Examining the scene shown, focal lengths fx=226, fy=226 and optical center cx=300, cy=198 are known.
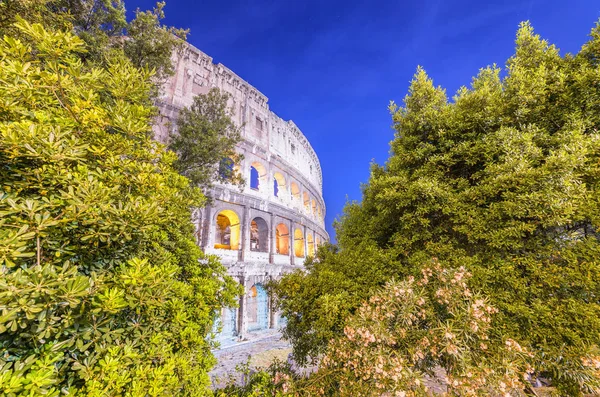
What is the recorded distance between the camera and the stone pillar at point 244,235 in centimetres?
1576

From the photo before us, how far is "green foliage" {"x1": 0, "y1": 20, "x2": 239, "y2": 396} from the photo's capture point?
1976 millimetres

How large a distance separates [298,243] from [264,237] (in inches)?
179

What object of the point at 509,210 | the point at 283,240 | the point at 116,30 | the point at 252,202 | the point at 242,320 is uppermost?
the point at 116,30

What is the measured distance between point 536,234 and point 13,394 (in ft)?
25.7

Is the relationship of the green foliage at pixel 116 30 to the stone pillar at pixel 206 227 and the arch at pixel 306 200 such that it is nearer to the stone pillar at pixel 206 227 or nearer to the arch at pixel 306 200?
the stone pillar at pixel 206 227

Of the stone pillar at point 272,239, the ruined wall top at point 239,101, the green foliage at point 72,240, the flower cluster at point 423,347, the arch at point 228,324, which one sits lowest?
the arch at point 228,324

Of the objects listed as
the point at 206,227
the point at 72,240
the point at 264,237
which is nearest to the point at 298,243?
the point at 264,237

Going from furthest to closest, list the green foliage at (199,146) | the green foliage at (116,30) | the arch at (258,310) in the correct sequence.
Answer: the arch at (258,310) → the green foliage at (199,146) → the green foliage at (116,30)

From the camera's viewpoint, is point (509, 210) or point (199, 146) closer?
point (509, 210)

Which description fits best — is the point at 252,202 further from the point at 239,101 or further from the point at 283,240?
the point at 239,101

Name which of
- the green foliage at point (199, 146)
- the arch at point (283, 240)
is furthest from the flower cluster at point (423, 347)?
the arch at point (283, 240)

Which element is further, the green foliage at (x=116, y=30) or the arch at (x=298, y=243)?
the arch at (x=298, y=243)

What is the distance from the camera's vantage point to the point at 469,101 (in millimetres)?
5859

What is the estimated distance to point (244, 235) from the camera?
16156 millimetres
